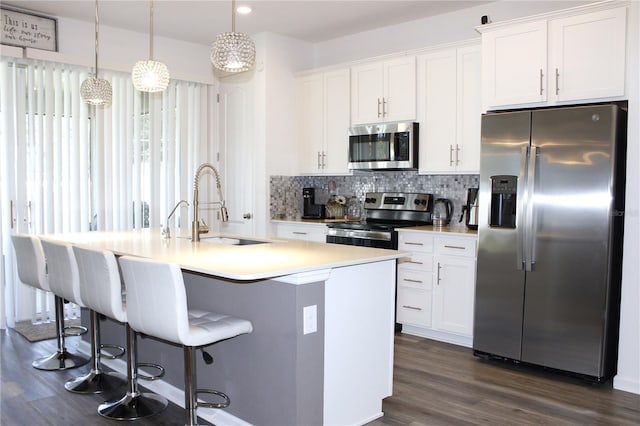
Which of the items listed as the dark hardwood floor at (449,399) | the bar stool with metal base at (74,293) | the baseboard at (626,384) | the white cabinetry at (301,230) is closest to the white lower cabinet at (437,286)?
the dark hardwood floor at (449,399)

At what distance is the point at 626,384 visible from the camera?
3.46m

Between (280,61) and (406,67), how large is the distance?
1443 millimetres

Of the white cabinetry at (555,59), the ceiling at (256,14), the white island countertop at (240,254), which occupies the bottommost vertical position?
the white island countertop at (240,254)

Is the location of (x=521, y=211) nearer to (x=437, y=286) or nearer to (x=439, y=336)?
(x=437, y=286)

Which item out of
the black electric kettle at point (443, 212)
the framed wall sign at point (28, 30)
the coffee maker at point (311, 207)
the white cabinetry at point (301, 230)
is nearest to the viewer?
the framed wall sign at point (28, 30)

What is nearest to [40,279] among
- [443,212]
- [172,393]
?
[172,393]

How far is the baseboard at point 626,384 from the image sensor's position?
342 centimetres

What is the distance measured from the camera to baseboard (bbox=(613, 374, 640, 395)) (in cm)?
342

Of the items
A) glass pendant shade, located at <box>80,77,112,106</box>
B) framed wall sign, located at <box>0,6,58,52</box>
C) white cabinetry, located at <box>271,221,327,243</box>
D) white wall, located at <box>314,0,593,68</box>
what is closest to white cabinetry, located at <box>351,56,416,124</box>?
white wall, located at <box>314,0,593,68</box>

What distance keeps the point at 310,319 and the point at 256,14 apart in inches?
130

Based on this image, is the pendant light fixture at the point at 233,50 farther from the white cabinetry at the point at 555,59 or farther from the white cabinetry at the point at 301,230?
the white cabinetry at the point at 301,230

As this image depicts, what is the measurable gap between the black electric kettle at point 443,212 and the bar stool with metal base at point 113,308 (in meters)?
2.83

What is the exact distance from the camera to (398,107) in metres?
4.98

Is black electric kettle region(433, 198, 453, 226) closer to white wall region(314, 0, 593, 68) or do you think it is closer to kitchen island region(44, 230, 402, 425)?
white wall region(314, 0, 593, 68)
